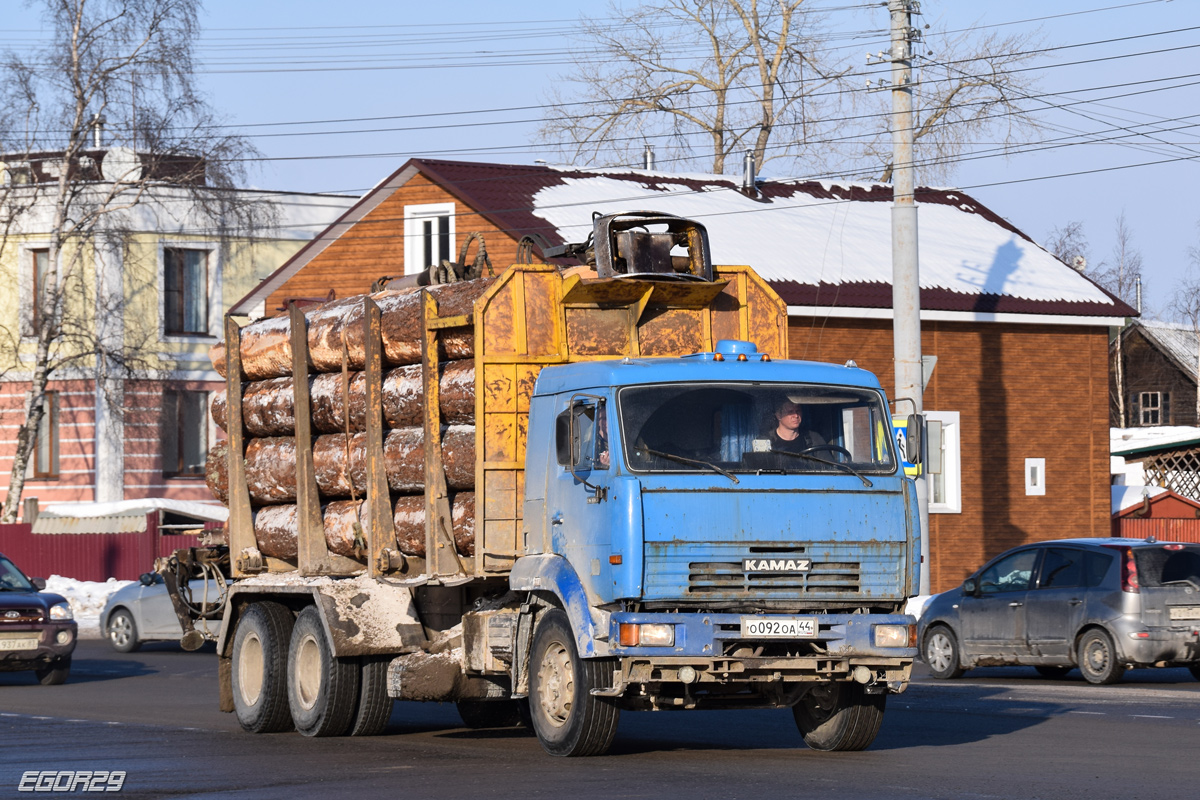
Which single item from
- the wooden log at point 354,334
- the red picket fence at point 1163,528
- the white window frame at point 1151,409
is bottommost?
the red picket fence at point 1163,528

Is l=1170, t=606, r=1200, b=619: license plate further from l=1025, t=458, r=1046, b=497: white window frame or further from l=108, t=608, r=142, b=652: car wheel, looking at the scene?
l=1025, t=458, r=1046, b=497: white window frame

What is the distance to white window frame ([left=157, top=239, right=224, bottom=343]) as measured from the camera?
152 ft

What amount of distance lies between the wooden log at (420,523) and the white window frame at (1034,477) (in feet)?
73.1

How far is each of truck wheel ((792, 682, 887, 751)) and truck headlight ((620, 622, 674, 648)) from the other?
161 cm

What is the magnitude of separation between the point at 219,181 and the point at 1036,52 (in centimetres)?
1907

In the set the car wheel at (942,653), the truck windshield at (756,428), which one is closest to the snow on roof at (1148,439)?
the car wheel at (942,653)

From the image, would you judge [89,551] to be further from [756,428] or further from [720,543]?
[720,543]

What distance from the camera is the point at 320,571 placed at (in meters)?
15.1

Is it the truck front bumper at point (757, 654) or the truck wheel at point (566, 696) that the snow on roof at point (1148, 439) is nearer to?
the truck front bumper at point (757, 654)

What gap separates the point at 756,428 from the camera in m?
12.1

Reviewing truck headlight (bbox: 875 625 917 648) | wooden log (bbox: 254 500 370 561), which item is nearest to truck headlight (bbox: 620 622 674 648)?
truck headlight (bbox: 875 625 917 648)

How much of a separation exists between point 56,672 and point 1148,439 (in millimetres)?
37851

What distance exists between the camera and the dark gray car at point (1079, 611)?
18969 millimetres

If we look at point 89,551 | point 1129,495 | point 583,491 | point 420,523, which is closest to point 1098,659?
point 420,523
